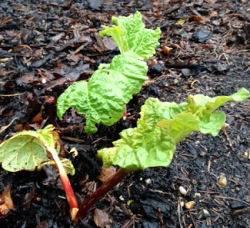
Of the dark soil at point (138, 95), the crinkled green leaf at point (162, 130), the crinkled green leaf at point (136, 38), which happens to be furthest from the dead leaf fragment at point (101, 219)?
the crinkled green leaf at point (136, 38)

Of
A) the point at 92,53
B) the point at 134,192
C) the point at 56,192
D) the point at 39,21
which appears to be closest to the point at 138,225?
the point at 134,192

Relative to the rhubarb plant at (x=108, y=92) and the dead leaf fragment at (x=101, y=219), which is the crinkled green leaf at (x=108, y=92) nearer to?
the rhubarb plant at (x=108, y=92)

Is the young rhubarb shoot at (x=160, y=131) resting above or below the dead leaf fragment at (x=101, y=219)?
above

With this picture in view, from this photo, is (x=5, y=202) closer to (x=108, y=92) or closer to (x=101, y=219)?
(x=101, y=219)

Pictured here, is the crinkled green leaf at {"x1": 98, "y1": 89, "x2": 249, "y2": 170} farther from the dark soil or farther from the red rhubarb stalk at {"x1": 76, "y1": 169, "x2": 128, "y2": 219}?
the dark soil

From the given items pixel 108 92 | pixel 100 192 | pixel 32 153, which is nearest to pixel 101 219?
pixel 100 192

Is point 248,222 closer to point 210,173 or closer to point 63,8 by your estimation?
point 210,173

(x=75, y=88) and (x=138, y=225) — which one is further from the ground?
(x=75, y=88)
